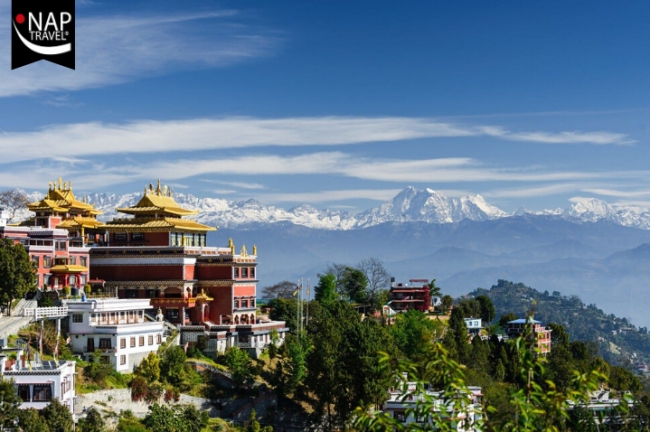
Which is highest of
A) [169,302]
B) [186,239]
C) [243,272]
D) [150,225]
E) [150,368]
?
[150,225]

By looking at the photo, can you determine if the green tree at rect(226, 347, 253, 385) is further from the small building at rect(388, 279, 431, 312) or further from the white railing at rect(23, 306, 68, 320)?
the small building at rect(388, 279, 431, 312)

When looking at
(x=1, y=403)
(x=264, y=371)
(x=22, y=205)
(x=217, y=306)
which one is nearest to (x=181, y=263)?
(x=217, y=306)

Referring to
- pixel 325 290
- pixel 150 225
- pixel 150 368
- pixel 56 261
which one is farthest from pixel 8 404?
pixel 325 290

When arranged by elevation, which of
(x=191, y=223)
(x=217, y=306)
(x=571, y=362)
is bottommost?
(x=571, y=362)

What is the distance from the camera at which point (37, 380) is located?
5831 cm

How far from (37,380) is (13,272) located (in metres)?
13.4

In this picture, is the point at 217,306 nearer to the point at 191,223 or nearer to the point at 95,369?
the point at 191,223

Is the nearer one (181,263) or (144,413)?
(144,413)

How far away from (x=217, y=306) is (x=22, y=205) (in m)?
41.6

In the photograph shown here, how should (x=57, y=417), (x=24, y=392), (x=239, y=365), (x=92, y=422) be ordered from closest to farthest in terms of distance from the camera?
(x=57, y=417) → (x=24, y=392) → (x=92, y=422) → (x=239, y=365)

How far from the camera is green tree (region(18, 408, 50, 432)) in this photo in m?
53.8

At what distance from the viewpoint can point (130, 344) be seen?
7125cm

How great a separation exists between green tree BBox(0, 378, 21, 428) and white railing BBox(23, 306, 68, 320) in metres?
13.9

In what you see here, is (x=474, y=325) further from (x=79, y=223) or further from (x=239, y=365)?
(x=239, y=365)
